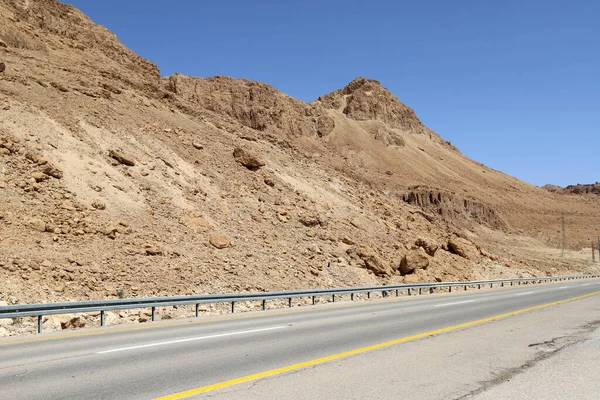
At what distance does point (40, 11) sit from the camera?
36.1 metres

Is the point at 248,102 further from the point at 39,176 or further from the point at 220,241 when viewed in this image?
the point at 39,176

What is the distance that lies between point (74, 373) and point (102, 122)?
22.2 m

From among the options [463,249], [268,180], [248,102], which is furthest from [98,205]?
[248,102]

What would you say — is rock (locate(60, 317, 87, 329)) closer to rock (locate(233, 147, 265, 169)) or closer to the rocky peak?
rock (locate(233, 147, 265, 169))

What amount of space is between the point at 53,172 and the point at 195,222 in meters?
6.23

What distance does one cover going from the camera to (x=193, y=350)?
360 inches

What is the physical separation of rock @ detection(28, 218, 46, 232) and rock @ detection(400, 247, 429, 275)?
62.2 ft

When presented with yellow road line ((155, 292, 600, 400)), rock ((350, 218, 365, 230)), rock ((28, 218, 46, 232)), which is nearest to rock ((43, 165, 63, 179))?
rock ((28, 218, 46, 232))

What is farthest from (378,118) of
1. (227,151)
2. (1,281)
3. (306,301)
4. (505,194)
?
(1,281)

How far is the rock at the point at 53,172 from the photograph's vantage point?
68.2ft

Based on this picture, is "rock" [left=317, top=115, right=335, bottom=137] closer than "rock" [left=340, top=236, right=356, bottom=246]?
No

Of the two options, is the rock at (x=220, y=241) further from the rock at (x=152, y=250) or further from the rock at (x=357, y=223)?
the rock at (x=357, y=223)

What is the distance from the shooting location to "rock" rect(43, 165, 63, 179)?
20.8m

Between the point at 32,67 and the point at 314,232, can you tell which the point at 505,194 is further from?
the point at 32,67
